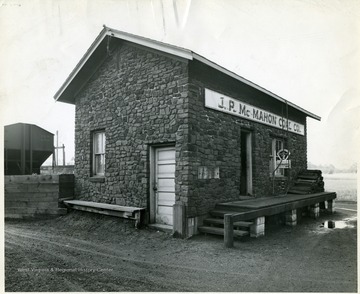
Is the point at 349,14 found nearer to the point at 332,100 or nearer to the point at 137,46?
the point at 332,100

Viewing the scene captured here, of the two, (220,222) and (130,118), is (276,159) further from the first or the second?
(130,118)

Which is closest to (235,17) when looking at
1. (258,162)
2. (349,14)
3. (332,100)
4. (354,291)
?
(349,14)

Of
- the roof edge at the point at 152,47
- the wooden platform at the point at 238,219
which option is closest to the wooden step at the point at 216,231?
the wooden platform at the point at 238,219

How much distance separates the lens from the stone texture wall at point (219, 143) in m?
7.36

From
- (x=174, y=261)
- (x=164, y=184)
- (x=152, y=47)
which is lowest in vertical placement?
(x=174, y=261)

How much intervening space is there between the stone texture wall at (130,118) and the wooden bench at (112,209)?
0.36m

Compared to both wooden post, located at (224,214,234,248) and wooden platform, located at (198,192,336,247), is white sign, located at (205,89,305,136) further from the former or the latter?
wooden post, located at (224,214,234,248)

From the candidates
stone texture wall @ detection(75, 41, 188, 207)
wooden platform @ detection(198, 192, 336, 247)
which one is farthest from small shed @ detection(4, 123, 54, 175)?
wooden platform @ detection(198, 192, 336, 247)

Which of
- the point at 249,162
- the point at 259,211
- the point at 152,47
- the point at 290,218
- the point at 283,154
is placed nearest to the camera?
the point at 259,211

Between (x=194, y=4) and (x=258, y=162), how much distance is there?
Answer: 6.23 meters

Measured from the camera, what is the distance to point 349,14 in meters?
4.93

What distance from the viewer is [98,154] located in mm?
10164

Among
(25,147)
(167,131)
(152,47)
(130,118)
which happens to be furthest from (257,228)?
(25,147)

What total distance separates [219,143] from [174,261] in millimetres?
3736
